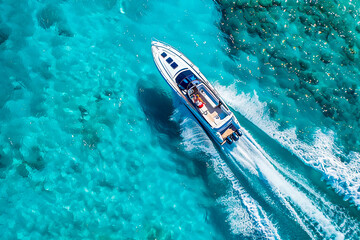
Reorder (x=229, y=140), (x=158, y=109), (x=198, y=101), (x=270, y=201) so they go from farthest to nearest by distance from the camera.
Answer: (x=158, y=109)
(x=198, y=101)
(x=229, y=140)
(x=270, y=201)

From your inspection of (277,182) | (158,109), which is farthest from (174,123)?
(277,182)

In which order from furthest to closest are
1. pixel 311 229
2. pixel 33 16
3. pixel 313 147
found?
pixel 33 16, pixel 313 147, pixel 311 229

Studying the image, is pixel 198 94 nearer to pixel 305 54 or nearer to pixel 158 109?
pixel 158 109

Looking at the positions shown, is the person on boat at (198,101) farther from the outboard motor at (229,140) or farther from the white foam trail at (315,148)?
the outboard motor at (229,140)

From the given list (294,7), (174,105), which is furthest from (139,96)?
(294,7)

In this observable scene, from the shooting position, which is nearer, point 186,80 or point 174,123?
point 186,80

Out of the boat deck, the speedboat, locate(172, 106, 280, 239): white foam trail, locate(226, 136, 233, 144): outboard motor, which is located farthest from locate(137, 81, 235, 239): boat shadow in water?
the boat deck

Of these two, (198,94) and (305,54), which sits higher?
(305,54)

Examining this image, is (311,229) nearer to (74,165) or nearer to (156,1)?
(74,165)
